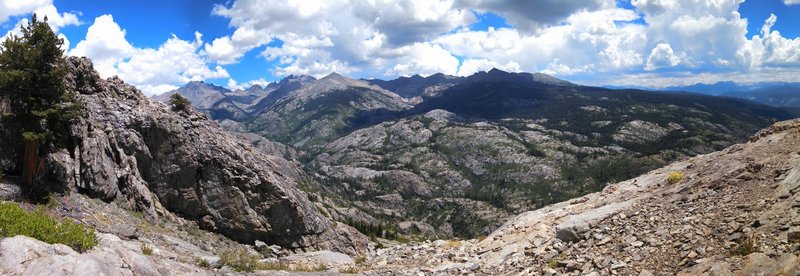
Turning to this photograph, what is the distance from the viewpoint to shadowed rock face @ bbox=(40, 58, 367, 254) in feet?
123

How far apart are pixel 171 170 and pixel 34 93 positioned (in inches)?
723

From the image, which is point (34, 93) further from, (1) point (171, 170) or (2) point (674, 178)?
(2) point (674, 178)

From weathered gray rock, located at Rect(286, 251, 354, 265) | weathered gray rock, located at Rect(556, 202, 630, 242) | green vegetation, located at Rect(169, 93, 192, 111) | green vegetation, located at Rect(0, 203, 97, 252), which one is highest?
green vegetation, located at Rect(169, 93, 192, 111)

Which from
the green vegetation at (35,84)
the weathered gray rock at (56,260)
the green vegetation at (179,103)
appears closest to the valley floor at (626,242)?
the weathered gray rock at (56,260)

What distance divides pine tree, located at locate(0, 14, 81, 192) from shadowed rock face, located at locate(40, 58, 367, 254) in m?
2.21

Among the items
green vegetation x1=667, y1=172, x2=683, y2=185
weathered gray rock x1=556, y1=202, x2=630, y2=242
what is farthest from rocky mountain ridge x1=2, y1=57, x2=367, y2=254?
green vegetation x1=667, y1=172, x2=683, y2=185

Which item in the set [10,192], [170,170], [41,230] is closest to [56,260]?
[41,230]

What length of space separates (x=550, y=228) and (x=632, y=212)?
4.88 metres

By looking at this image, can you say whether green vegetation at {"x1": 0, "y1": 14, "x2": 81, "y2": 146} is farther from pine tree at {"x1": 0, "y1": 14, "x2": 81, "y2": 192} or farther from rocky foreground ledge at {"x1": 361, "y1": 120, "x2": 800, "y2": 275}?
Answer: rocky foreground ledge at {"x1": 361, "y1": 120, "x2": 800, "y2": 275}

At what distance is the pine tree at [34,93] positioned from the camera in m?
29.2

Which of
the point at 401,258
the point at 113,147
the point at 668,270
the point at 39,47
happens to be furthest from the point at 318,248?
the point at 668,270

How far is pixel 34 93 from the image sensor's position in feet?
98.7

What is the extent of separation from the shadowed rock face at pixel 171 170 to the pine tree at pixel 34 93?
7.25 ft

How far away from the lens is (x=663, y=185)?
25609 millimetres
